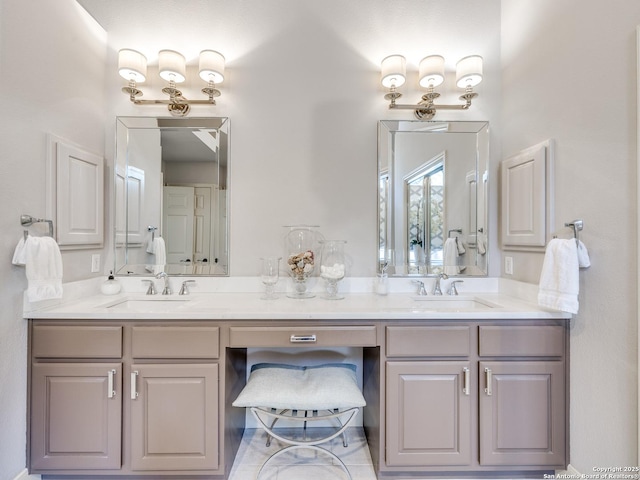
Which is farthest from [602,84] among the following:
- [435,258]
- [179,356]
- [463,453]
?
[179,356]

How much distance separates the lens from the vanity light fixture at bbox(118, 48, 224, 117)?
1.89m

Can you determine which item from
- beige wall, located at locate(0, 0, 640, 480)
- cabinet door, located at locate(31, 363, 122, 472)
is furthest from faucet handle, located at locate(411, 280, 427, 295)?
cabinet door, located at locate(31, 363, 122, 472)

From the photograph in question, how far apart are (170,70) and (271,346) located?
175cm

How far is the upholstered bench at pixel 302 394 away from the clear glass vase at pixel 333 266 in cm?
44

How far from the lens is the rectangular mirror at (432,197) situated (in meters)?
2.02

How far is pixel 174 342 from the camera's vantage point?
1458 millimetres

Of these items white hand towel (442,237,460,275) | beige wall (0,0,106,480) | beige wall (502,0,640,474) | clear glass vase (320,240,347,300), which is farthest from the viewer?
white hand towel (442,237,460,275)

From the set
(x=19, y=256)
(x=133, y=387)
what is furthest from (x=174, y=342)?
(x=19, y=256)

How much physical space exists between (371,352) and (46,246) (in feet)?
5.51

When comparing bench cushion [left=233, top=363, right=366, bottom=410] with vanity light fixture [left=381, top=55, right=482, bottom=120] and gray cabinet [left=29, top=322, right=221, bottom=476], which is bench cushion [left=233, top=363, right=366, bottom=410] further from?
vanity light fixture [left=381, top=55, right=482, bottom=120]

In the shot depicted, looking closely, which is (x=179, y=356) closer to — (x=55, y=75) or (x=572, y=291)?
(x=55, y=75)

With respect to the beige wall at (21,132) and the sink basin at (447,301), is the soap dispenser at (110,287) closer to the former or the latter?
the beige wall at (21,132)

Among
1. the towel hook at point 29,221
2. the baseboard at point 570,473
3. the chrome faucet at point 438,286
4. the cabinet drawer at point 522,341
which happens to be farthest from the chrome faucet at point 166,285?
the baseboard at point 570,473

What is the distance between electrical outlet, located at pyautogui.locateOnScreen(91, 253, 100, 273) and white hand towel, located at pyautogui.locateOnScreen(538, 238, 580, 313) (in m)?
2.52
